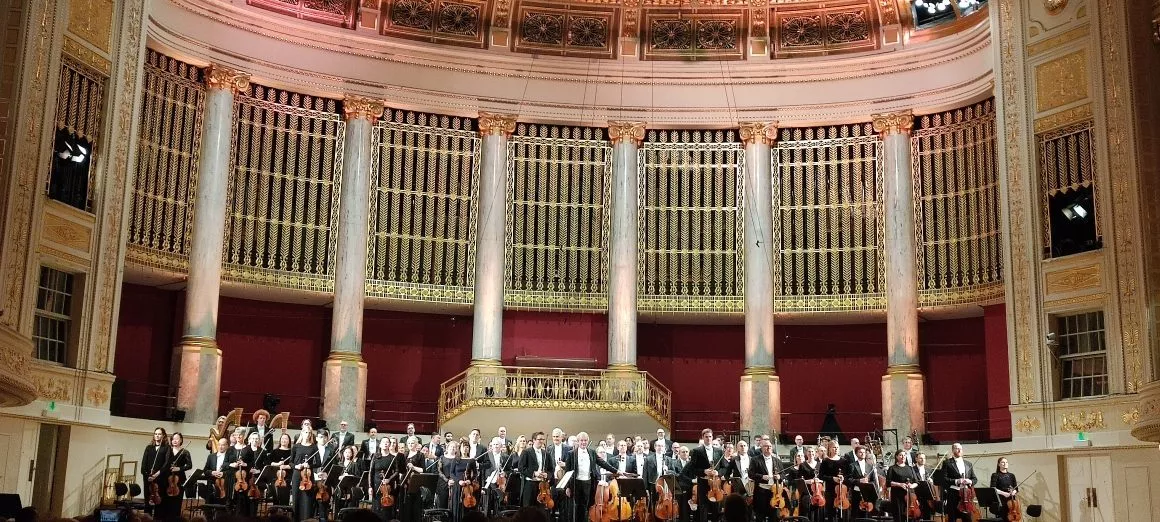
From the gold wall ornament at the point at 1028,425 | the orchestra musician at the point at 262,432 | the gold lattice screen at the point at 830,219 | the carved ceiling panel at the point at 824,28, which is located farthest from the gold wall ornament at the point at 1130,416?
the orchestra musician at the point at 262,432

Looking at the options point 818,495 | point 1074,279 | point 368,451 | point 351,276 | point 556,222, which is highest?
point 556,222

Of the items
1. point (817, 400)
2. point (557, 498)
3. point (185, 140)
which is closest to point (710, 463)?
point (557, 498)

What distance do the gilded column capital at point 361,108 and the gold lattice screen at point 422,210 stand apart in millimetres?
489

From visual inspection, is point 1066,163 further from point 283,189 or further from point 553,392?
point 283,189

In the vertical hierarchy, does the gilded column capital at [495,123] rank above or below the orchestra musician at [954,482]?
above

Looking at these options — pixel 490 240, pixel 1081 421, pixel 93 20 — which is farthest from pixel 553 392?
pixel 93 20

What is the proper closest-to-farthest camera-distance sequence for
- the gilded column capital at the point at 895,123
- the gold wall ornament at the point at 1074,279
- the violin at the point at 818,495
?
the violin at the point at 818,495 → the gold wall ornament at the point at 1074,279 → the gilded column capital at the point at 895,123

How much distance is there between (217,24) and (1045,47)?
13.8m

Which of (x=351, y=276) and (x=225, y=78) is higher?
(x=225, y=78)

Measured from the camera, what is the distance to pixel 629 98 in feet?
80.4

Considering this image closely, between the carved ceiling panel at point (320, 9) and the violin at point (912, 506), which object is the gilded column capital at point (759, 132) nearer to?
the carved ceiling panel at point (320, 9)

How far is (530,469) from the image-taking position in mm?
17500

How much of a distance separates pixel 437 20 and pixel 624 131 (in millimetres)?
4140

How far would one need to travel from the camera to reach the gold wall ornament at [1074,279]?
1898cm
